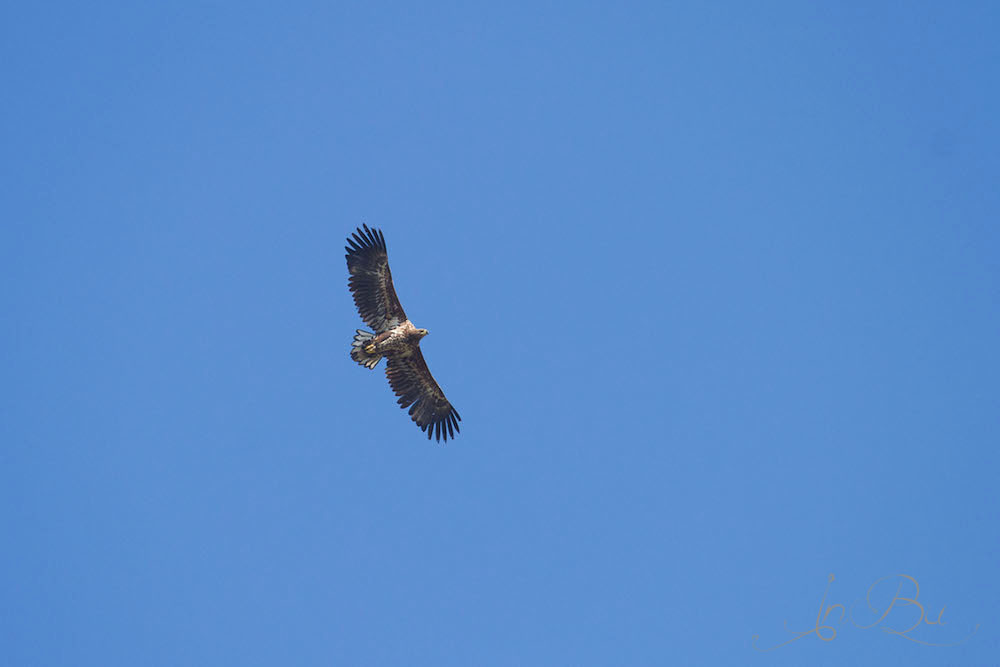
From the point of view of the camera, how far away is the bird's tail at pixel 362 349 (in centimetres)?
2619

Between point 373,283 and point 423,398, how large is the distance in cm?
380

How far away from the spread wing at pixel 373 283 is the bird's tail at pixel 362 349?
332 mm

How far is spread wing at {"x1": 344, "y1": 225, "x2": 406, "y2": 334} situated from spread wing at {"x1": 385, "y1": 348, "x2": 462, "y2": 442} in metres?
1.63

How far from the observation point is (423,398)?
27922 millimetres

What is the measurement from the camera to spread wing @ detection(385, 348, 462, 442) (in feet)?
90.4

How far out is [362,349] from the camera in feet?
85.9

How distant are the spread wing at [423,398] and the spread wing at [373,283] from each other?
1626 mm

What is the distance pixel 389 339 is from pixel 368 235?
2851 millimetres

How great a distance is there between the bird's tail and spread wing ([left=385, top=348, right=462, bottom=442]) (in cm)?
104

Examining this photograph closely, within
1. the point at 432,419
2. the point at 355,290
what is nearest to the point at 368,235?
the point at 355,290

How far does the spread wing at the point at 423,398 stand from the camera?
27.6 m

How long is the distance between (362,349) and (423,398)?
2.71 metres

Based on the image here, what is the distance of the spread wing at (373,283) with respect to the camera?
A: 26.2 metres

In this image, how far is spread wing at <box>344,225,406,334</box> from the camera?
1030 inches
